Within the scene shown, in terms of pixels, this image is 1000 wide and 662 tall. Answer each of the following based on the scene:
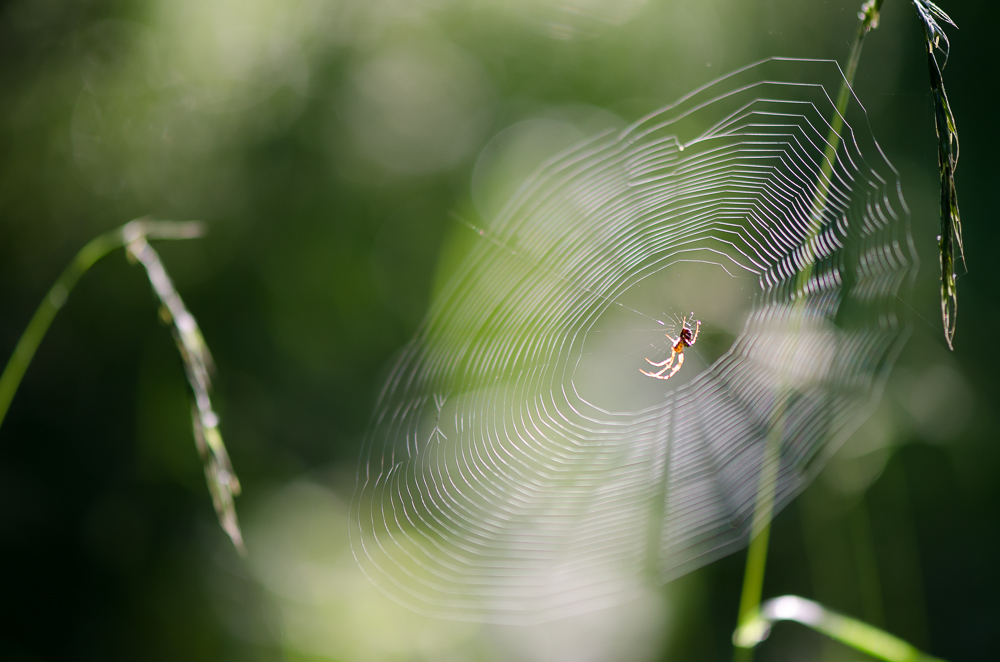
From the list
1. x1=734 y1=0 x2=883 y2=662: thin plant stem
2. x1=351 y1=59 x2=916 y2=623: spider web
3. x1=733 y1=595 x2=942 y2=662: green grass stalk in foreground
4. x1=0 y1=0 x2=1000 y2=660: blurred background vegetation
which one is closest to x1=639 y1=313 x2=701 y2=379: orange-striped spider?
x1=351 y1=59 x2=916 y2=623: spider web

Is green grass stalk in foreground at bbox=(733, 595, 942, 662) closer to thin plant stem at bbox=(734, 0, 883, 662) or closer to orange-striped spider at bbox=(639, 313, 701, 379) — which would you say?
thin plant stem at bbox=(734, 0, 883, 662)

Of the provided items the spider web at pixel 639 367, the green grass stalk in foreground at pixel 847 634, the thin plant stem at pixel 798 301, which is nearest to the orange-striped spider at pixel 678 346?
the spider web at pixel 639 367

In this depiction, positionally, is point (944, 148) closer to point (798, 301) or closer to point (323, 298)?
point (798, 301)

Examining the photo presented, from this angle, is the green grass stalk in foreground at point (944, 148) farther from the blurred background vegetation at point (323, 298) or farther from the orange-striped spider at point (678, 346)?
the blurred background vegetation at point (323, 298)

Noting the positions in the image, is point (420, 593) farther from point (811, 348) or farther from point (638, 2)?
point (638, 2)

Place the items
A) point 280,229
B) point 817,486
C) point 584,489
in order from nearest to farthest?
1. point 584,489
2. point 817,486
3. point 280,229

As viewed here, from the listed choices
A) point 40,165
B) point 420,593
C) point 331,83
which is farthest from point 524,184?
point 40,165
